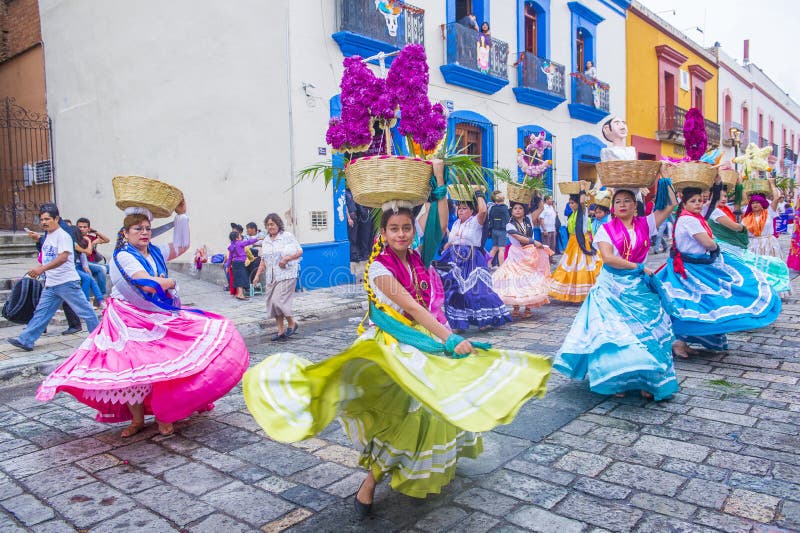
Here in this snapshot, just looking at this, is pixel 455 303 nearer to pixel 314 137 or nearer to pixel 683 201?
pixel 683 201

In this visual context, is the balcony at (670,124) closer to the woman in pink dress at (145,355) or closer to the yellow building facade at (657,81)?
the yellow building facade at (657,81)

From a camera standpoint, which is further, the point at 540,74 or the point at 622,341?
the point at 540,74

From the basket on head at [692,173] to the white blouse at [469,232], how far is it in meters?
2.70

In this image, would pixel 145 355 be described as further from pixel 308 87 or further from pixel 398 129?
pixel 308 87

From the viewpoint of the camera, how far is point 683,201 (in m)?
5.62

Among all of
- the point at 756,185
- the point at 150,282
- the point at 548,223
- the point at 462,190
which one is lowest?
the point at 150,282

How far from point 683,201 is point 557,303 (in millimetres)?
4342

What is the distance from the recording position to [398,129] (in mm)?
3205

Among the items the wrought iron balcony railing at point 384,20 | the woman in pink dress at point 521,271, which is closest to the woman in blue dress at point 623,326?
the woman in pink dress at point 521,271

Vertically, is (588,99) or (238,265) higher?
(588,99)

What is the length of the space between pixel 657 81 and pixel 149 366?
903 inches

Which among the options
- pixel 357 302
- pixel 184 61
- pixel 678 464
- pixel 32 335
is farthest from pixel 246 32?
pixel 678 464

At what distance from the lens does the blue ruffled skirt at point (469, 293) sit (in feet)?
24.7

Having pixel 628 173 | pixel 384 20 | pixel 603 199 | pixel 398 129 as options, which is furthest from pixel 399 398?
pixel 384 20
